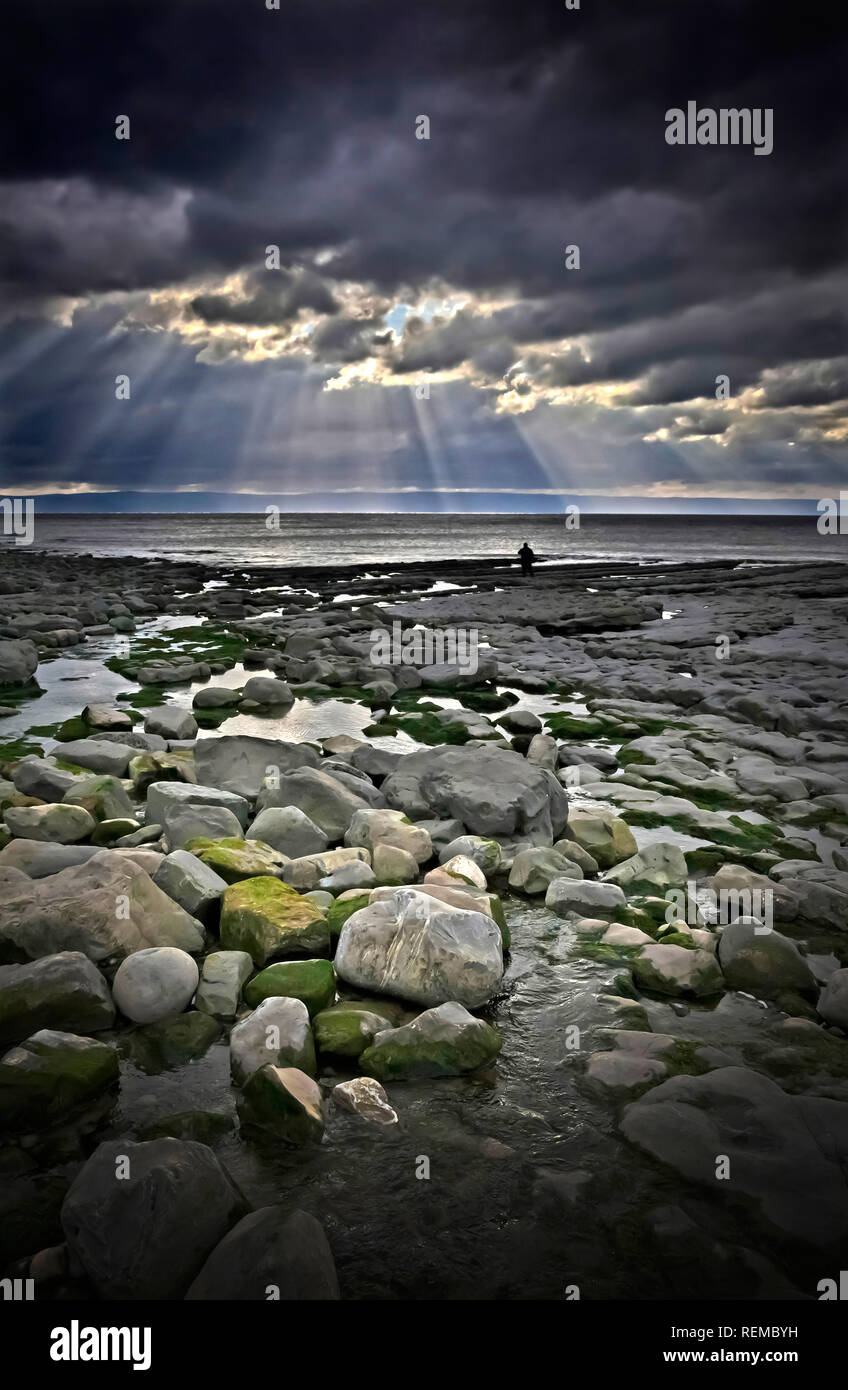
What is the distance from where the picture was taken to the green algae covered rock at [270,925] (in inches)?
187

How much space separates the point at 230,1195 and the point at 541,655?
14416 millimetres

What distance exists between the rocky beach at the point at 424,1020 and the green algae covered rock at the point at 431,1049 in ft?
0.04

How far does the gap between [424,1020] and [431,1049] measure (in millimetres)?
151

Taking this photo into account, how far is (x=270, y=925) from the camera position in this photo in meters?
4.77

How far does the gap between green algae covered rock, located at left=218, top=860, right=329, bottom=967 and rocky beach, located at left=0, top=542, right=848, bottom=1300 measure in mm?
19

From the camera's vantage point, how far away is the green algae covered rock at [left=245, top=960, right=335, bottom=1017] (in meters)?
4.30

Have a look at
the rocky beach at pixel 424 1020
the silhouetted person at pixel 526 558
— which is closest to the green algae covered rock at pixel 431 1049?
the rocky beach at pixel 424 1020

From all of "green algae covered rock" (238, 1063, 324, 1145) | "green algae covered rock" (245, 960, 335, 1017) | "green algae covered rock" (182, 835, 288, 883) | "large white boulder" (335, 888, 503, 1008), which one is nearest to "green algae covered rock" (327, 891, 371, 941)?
"large white boulder" (335, 888, 503, 1008)

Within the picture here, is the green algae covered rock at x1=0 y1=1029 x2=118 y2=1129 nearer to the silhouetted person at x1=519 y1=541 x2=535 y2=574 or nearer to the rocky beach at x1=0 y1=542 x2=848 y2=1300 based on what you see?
the rocky beach at x1=0 y1=542 x2=848 y2=1300

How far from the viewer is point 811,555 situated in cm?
6203

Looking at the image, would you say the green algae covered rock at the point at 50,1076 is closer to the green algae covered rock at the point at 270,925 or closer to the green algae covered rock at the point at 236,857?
the green algae covered rock at the point at 270,925

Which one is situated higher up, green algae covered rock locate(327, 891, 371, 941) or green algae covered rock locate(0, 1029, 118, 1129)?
green algae covered rock locate(327, 891, 371, 941)

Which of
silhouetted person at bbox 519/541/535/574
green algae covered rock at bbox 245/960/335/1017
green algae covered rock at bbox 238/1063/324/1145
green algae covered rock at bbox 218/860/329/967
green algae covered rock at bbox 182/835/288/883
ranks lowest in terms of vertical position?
green algae covered rock at bbox 238/1063/324/1145
